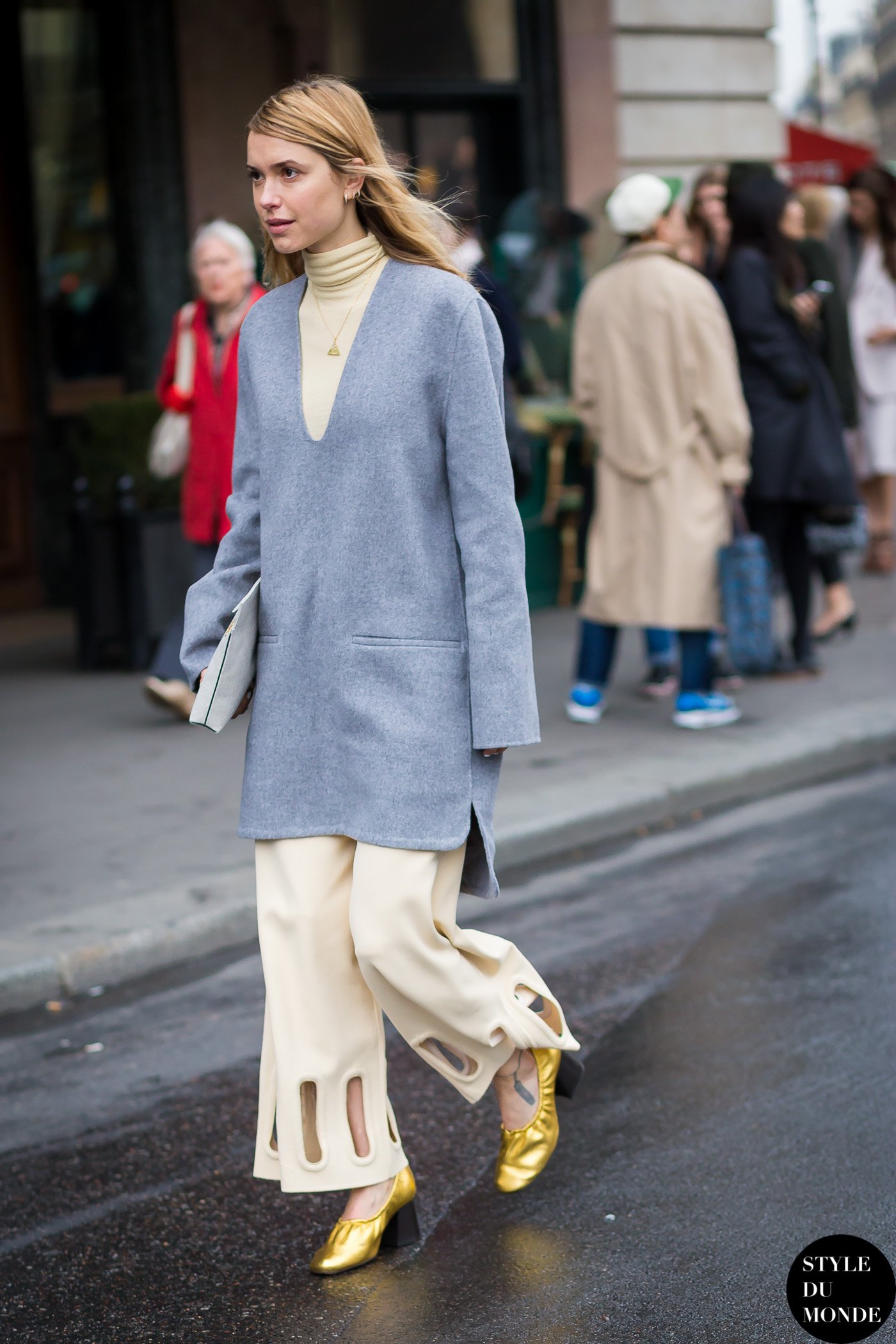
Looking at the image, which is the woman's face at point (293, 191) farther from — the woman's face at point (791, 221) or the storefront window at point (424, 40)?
the storefront window at point (424, 40)

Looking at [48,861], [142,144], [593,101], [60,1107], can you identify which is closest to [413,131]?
[593,101]

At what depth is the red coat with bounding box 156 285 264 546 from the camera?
7.20 m

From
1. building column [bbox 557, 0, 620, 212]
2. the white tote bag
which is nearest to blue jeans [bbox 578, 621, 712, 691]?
the white tote bag

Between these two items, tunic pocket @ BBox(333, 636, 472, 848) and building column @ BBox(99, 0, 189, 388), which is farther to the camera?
building column @ BBox(99, 0, 189, 388)

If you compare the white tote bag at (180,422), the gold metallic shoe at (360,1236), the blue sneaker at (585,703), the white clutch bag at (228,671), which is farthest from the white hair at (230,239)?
the gold metallic shoe at (360,1236)

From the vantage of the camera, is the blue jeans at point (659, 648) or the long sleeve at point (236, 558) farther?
the blue jeans at point (659, 648)

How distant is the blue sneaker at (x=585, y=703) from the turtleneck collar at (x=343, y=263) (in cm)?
474

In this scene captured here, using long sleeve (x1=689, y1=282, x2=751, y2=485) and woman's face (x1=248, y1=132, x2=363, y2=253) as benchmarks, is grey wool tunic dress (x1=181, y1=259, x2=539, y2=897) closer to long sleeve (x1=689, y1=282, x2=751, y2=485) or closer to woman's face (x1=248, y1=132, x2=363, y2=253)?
woman's face (x1=248, y1=132, x2=363, y2=253)

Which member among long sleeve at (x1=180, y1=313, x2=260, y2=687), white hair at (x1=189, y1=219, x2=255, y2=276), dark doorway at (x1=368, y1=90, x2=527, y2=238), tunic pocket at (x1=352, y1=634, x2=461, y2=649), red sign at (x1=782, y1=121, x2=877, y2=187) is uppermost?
red sign at (x1=782, y1=121, x2=877, y2=187)

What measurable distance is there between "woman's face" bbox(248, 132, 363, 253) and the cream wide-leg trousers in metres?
1.01

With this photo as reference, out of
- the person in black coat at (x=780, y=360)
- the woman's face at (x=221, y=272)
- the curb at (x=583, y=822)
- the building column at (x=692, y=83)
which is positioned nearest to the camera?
the curb at (x=583, y=822)

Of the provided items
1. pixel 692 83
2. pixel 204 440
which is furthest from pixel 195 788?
pixel 692 83

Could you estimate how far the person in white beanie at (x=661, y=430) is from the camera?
7238mm

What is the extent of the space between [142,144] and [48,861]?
6489mm
